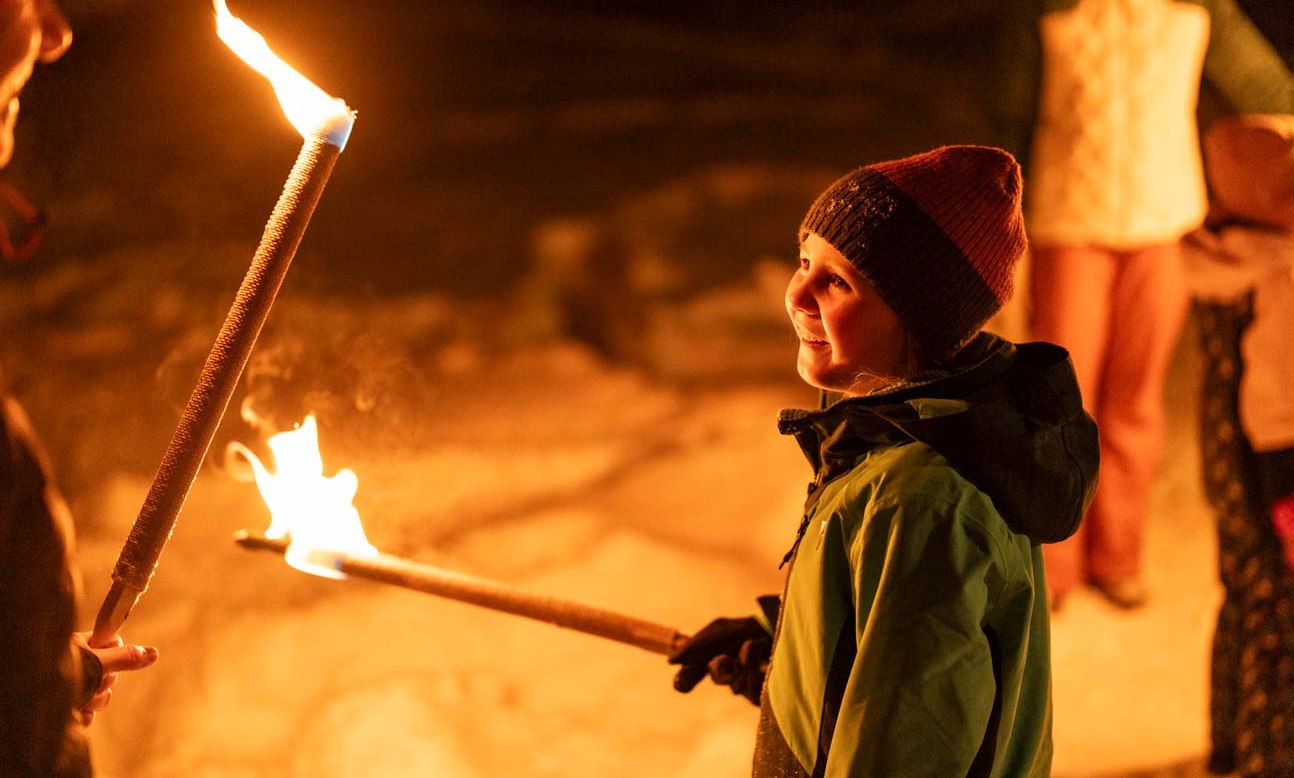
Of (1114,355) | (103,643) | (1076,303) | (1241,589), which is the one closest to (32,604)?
(103,643)

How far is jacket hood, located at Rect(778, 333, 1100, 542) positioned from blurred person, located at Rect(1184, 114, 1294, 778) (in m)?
1.49

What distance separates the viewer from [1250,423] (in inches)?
117

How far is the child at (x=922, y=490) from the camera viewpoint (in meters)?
1.56

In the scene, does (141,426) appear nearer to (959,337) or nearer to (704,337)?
(959,337)

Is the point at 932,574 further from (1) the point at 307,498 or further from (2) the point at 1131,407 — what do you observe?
(2) the point at 1131,407

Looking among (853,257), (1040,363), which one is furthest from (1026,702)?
(853,257)

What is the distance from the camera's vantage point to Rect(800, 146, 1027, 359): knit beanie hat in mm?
1706

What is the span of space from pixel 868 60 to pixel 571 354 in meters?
7.63

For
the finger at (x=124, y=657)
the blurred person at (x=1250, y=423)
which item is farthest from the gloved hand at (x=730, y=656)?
the blurred person at (x=1250, y=423)

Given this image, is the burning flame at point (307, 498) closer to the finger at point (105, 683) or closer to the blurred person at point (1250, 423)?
the finger at point (105, 683)

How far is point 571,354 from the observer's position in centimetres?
591

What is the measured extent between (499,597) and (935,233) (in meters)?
1.03

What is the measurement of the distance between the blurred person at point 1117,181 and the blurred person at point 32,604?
108 inches

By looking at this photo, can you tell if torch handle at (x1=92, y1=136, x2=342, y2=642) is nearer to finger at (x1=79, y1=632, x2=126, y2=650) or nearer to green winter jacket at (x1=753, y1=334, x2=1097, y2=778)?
finger at (x1=79, y1=632, x2=126, y2=650)
